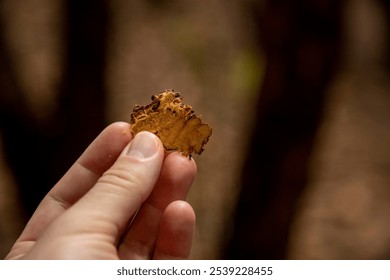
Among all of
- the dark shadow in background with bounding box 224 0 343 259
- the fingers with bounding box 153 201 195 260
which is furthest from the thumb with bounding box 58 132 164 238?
the dark shadow in background with bounding box 224 0 343 259

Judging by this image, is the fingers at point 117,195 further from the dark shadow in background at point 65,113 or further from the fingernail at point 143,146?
the dark shadow in background at point 65,113

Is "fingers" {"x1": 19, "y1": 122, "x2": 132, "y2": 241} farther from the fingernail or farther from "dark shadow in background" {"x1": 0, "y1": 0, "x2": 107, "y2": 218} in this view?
"dark shadow in background" {"x1": 0, "y1": 0, "x2": 107, "y2": 218}

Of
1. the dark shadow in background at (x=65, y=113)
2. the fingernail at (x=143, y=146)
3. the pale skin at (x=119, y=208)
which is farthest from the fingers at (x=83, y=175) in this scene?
the dark shadow in background at (x=65, y=113)

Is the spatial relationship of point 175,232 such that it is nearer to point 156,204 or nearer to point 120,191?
point 156,204

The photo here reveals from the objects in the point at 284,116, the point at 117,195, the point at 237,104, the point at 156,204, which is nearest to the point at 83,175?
the point at 156,204

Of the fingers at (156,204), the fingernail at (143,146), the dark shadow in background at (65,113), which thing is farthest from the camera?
the dark shadow in background at (65,113)

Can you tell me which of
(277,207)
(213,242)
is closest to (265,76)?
(277,207)
